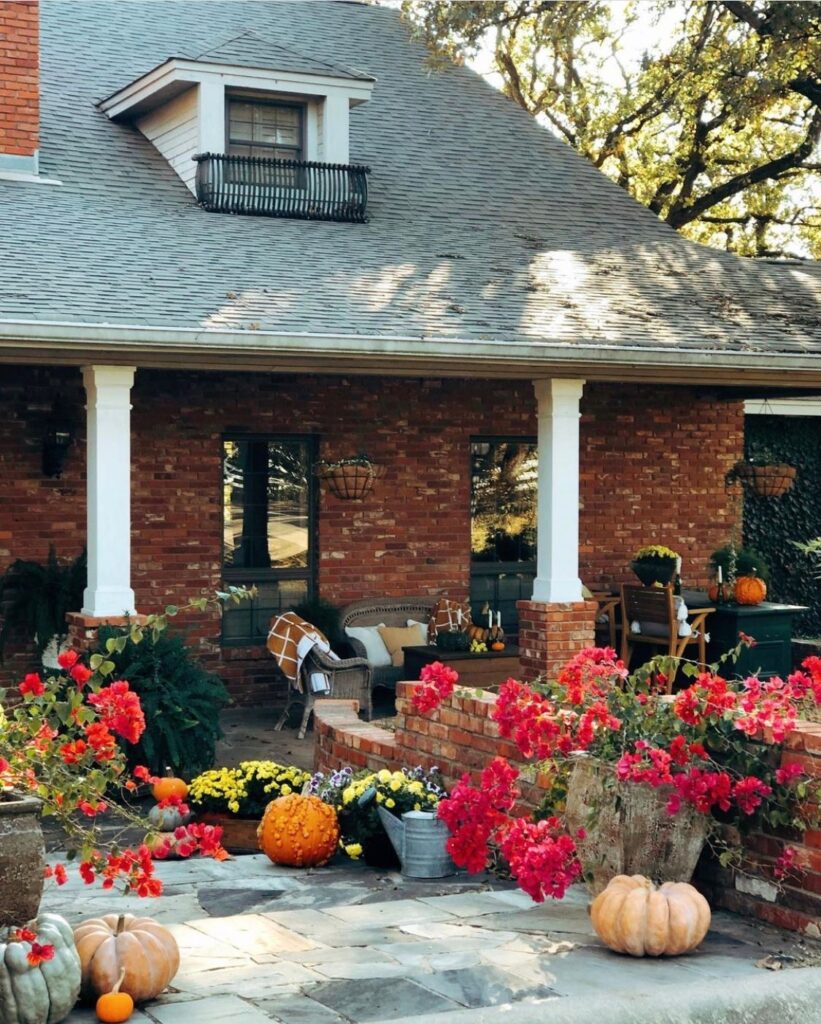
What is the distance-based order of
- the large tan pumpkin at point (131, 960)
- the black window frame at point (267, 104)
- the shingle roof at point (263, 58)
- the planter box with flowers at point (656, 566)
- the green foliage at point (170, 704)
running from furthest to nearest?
1. the black window frame at point (267, 104)
2. the shingle roof at point (263, 58)
3. the planter box with flowers at point (656, 566)
4. the green foliage at point (170, 704)
5. the large tan pumpkin at point (131, 960)

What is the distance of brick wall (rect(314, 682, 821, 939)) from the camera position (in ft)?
17.4

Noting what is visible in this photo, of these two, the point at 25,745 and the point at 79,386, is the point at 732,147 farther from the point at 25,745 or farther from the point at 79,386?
the point at 25,745

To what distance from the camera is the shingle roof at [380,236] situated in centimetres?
956

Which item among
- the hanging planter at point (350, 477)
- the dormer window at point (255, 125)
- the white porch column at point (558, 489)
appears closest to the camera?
the white porch column at point (558, 489)

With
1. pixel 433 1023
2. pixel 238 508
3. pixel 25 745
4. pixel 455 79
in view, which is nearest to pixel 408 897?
pixel 25 745

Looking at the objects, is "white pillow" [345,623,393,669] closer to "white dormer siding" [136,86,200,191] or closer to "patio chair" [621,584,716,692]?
"patio chair" [621,584,716,692]

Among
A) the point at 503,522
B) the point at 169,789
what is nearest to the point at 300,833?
the point at 169,789

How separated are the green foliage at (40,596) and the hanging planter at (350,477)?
2.05m

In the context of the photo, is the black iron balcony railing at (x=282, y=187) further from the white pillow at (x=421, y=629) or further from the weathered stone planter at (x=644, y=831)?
the weathered stone planter at (x=644, y=831)

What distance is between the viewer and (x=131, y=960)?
461cm

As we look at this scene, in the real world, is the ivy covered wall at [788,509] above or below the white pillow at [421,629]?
above

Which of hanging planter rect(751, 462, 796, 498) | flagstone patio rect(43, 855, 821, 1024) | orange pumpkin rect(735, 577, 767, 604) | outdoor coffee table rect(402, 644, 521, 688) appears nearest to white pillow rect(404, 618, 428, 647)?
outdoor coffee table rect(402, 644, 521, 688)

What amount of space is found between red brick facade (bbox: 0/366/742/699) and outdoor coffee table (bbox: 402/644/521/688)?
1.24 meters

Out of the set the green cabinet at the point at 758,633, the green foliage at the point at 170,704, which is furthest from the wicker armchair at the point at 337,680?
the green cabinet at the point at 758,633
